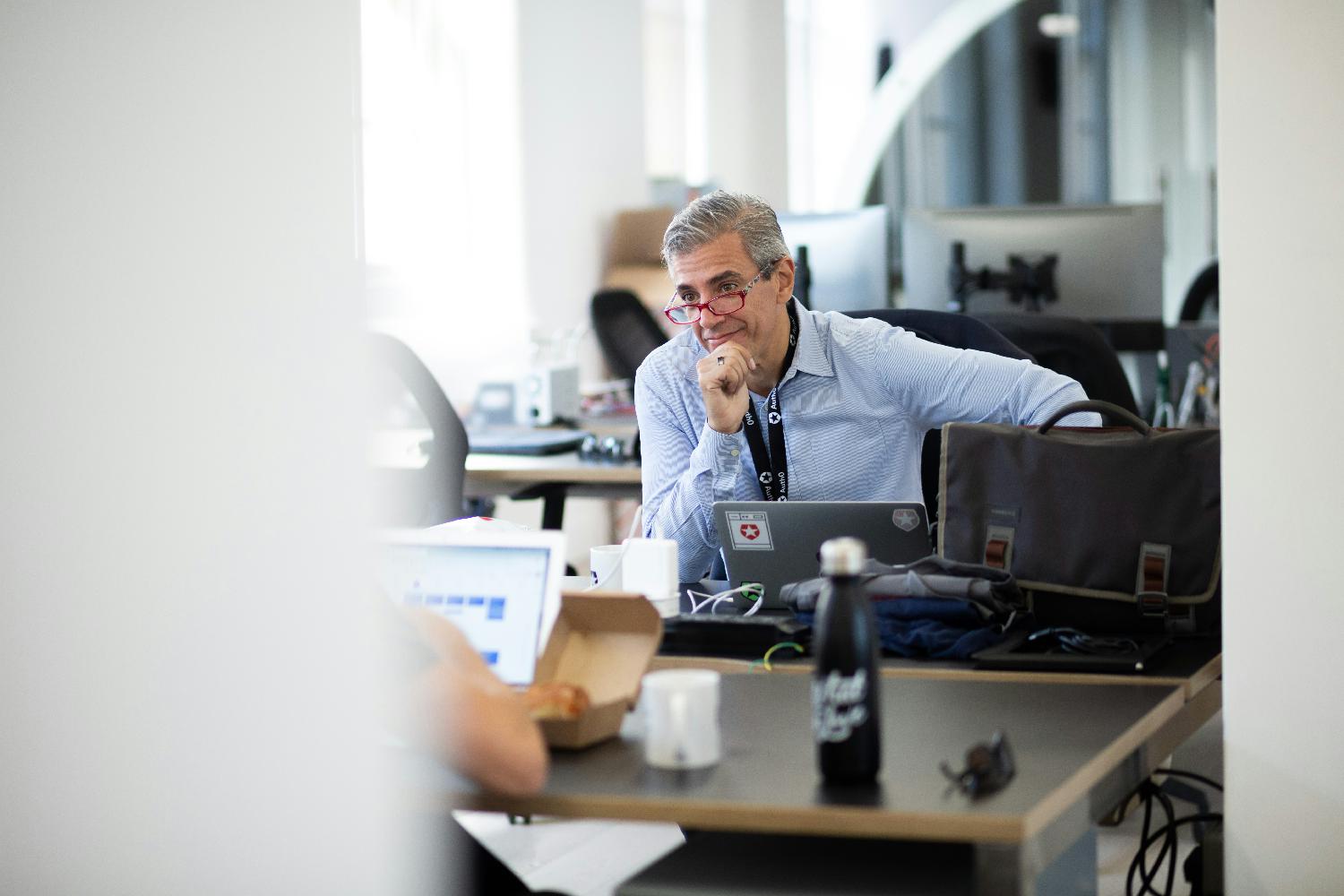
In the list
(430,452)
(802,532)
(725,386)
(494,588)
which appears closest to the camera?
(494,588)

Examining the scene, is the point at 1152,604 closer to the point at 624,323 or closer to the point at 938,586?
the point at 938,586

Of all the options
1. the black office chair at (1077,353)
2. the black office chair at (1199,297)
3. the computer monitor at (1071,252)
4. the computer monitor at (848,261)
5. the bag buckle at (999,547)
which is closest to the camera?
the bag buckle at (999,547)

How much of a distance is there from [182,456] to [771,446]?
64.7 inches

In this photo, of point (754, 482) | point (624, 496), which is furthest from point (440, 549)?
point (624, 496)

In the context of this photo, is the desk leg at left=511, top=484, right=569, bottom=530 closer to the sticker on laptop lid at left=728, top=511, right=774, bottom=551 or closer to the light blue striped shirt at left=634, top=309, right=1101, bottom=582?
the light blue striped shirt at left=634, top=309, right=1101, bottom=582

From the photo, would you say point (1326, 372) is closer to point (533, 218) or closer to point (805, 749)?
point (805, 749)

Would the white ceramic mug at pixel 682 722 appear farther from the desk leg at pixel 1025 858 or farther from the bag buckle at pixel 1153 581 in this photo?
the bag buckle at pixel 1153 581

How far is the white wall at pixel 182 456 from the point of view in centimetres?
120

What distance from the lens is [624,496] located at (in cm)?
429

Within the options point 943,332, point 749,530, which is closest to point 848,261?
point 943,332

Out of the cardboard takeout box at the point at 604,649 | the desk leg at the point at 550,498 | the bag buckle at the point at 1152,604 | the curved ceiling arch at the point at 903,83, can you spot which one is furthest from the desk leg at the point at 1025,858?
the curved ceiling arch at the point at 903,83

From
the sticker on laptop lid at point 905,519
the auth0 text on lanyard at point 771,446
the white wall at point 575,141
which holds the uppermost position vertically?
the white wall at point 575,141

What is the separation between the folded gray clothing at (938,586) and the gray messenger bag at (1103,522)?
5 cm

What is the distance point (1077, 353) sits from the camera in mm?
3260
